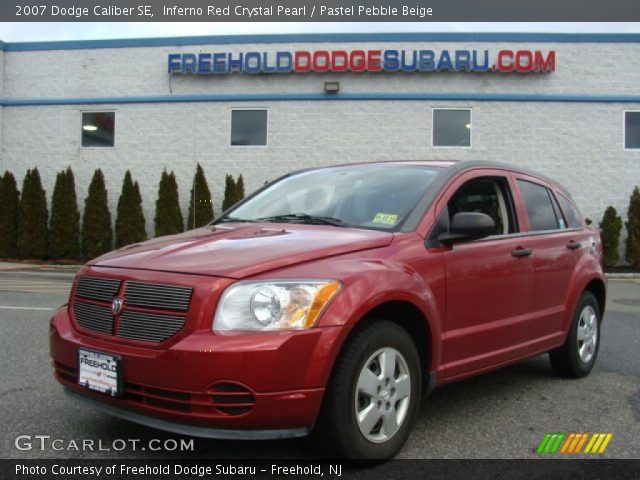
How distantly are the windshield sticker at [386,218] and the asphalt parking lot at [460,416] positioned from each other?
4.08ft

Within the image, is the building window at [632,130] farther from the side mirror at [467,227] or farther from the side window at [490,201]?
the side mirror at [467,227]

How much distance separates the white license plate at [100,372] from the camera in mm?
2930

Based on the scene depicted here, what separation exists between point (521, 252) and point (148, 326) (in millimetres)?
2567

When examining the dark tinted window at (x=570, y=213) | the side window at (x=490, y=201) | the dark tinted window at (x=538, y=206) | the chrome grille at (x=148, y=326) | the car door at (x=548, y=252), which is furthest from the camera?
the dark tinted window at (x=570, y=213)

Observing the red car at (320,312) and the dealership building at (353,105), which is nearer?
the red car at (320,312)

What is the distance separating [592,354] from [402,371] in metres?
2.71

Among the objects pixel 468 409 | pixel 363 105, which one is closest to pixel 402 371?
pixel 468 409

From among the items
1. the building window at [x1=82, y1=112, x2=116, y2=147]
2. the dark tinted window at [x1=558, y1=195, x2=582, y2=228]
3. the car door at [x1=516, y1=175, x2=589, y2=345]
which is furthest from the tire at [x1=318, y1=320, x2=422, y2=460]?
the building window at [x1=82, y1=112, x2=116, y2=147]

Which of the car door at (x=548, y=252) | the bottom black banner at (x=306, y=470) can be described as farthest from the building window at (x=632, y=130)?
the bottom black banner at (x=306, y=470)

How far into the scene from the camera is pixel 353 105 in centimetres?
1716

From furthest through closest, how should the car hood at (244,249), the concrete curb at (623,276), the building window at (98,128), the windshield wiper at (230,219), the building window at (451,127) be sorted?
the building window at (98,128) → the building window at (451,127) → the concrete curb at (623,276) → the windshield wiper at (230,219) → the car hood at (244,249)

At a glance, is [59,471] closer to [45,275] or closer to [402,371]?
[402,371]

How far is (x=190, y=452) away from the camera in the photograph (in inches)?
128

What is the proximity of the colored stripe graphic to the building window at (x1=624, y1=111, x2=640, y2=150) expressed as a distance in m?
15.4
